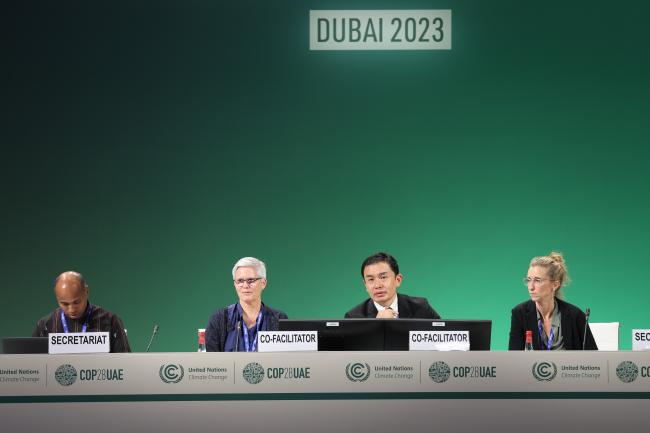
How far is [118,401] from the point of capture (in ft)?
9.39

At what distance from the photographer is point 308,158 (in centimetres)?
551

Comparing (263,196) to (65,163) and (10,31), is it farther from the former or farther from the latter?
(10,31)

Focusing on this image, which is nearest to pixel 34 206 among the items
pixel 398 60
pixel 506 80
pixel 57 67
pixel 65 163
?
pixel 65 163

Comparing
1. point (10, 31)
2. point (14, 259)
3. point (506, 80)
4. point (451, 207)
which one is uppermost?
point (10, 31)

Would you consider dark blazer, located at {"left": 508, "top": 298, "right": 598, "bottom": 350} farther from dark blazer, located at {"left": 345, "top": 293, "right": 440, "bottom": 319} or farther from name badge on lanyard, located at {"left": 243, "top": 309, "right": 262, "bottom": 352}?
name badge on lanyard, located at {"left": 243, "top": 309, "right": 262, "bottom": 352}

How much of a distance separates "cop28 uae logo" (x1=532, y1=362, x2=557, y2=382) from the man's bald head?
230 cm

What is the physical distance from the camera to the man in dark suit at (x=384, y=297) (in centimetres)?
396

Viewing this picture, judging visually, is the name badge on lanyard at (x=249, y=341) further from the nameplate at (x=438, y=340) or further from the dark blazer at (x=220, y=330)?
the nameplate at (x=438, y=340)

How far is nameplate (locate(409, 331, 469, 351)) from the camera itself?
3.06 metres

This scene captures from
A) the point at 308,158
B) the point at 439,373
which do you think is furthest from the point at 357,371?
the point at 308,158

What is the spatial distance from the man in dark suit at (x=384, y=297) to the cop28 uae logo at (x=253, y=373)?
3.75ft

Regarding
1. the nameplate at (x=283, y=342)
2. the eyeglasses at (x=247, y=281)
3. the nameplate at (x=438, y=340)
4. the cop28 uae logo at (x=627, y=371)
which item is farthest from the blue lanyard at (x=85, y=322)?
the cop28 uae logo at (x=627, y=371)

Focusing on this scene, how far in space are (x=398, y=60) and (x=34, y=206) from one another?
278 centimetres

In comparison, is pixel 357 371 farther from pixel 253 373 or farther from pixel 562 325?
pixel 562 325
